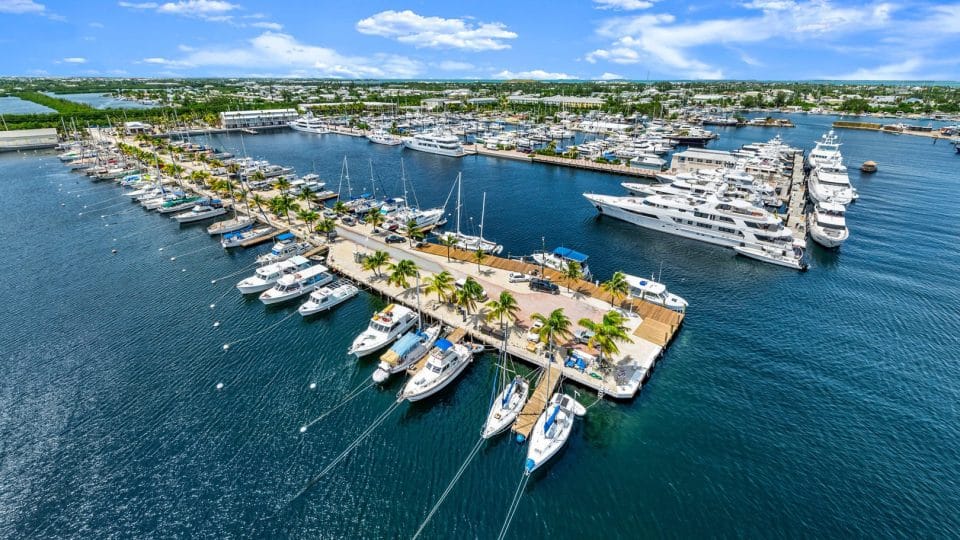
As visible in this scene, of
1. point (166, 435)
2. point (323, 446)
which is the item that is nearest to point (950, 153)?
point (323, 446)

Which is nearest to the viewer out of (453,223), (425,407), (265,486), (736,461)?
(265,486)

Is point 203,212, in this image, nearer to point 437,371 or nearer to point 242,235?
point 242,235

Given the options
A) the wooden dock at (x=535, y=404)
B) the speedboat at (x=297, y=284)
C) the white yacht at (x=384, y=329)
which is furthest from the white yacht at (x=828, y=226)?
the speedboat at (x=297, y=284)

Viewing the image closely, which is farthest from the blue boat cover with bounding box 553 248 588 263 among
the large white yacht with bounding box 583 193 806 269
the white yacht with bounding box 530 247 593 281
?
the large white yacht with bounding box 583 193 806 269

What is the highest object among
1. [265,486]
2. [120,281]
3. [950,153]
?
[950,153]

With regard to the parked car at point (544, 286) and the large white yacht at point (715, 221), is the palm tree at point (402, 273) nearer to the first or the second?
the parked car at point (544, 286)

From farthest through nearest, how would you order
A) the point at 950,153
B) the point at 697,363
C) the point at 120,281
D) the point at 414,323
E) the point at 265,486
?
the point at 950,153, the point at 120,281, the point at 414,323, the point at 697,363, the point at 265,486

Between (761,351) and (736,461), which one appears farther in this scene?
(761,351)

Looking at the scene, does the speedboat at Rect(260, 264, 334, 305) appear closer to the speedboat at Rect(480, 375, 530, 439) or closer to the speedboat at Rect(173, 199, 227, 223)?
the speedboat at Rect(480, 375, 530, 439)

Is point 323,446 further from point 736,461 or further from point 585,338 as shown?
point 736,461
